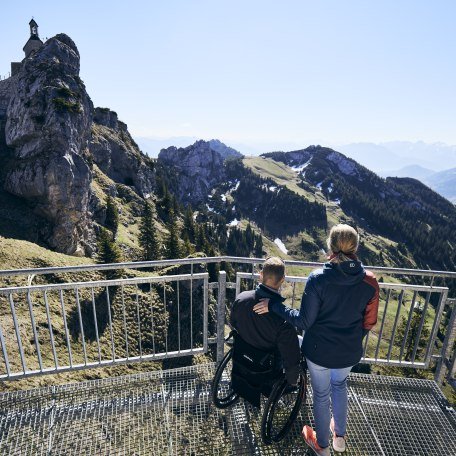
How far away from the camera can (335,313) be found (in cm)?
356

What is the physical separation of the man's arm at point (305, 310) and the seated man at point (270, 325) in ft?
0.33

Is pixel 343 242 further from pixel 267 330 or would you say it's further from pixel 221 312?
pixel 221 312

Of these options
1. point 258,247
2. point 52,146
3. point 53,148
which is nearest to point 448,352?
point 53,148

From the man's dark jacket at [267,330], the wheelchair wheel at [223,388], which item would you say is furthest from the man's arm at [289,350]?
the wheelchair wheel at [223,388]

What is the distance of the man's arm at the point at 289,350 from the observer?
12.3 ft

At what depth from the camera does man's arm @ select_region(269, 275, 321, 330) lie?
11.5 feet

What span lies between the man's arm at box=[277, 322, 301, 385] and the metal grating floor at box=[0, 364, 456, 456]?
1.55 meters

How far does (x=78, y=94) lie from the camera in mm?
43594

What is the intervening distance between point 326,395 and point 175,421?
244 centimetres

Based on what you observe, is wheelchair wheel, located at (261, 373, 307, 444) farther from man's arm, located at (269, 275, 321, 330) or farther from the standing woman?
man's arm, located at (269, 275, 321, 330)

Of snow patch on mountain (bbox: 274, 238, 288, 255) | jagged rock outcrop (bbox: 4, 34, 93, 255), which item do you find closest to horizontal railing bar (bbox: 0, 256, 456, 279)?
jagged rock outcrop (bbox: 4, 34, 93, 255)

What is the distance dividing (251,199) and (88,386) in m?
188

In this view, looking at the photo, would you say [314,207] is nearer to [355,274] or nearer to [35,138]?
[35,138]

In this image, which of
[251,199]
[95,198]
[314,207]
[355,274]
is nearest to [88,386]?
[355,274]
